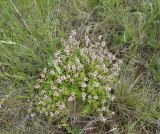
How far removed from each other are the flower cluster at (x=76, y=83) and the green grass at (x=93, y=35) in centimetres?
7

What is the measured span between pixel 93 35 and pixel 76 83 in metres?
0.36

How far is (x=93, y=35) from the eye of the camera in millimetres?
2121

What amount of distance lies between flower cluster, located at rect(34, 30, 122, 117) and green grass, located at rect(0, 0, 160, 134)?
0.22ft

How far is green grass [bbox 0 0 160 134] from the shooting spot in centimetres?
194

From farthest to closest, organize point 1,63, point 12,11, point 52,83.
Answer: point 12,11 → point 1,63 → point 52,83

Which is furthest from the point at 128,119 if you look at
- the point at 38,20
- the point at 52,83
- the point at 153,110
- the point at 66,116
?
the point at 38,20

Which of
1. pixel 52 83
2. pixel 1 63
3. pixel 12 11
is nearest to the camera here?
pixel 52 83

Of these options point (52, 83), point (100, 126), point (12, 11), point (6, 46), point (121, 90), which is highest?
point (12, 11)

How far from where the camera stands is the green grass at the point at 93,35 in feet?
6.36

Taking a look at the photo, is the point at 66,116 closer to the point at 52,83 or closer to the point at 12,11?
the point at 52,83

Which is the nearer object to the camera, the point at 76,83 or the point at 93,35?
the point at 76,83

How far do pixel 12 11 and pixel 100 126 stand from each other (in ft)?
2.96

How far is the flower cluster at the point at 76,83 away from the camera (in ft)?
6.23

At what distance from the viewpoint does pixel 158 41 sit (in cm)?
209
